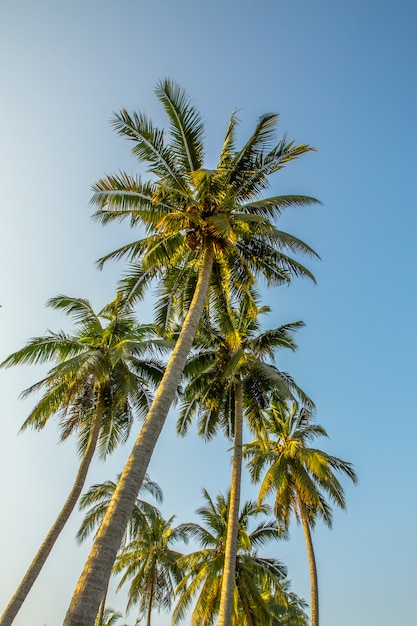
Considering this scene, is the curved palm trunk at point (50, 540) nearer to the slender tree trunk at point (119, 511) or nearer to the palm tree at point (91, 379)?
the palm tree at point (91, 379)

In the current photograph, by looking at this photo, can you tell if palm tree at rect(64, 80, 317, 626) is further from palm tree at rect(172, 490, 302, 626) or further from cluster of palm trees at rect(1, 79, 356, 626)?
palm tree at rect(172, 490, 302, 626)

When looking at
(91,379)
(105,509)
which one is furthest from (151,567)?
(91,379)

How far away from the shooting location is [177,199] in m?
11.7

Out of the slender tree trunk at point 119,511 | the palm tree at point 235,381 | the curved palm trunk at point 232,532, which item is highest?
the palm tree at point 235,381

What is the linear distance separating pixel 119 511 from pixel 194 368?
35.5ft

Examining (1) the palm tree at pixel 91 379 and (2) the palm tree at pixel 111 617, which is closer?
(1) the palm tree at pixel 91 379

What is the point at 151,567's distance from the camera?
2461 centimetres

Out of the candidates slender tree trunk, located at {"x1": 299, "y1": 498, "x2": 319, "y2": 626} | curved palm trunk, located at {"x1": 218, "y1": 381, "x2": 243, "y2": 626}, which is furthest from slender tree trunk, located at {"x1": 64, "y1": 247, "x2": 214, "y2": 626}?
slender tree trunk, located at {"x1": 299, "y1": 498, "x2": 319, "y2": 626}

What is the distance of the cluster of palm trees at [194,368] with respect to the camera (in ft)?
34.2

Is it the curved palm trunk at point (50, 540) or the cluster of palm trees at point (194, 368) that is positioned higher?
the cluster of palm trees at point (194, 368)

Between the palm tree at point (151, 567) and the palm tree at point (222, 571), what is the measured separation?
375 cm

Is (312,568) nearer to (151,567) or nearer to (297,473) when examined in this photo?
(297,473)

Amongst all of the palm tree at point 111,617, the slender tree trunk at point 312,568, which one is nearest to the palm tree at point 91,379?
the slender tree trunk at point 312,568

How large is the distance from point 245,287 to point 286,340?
6254 mm
